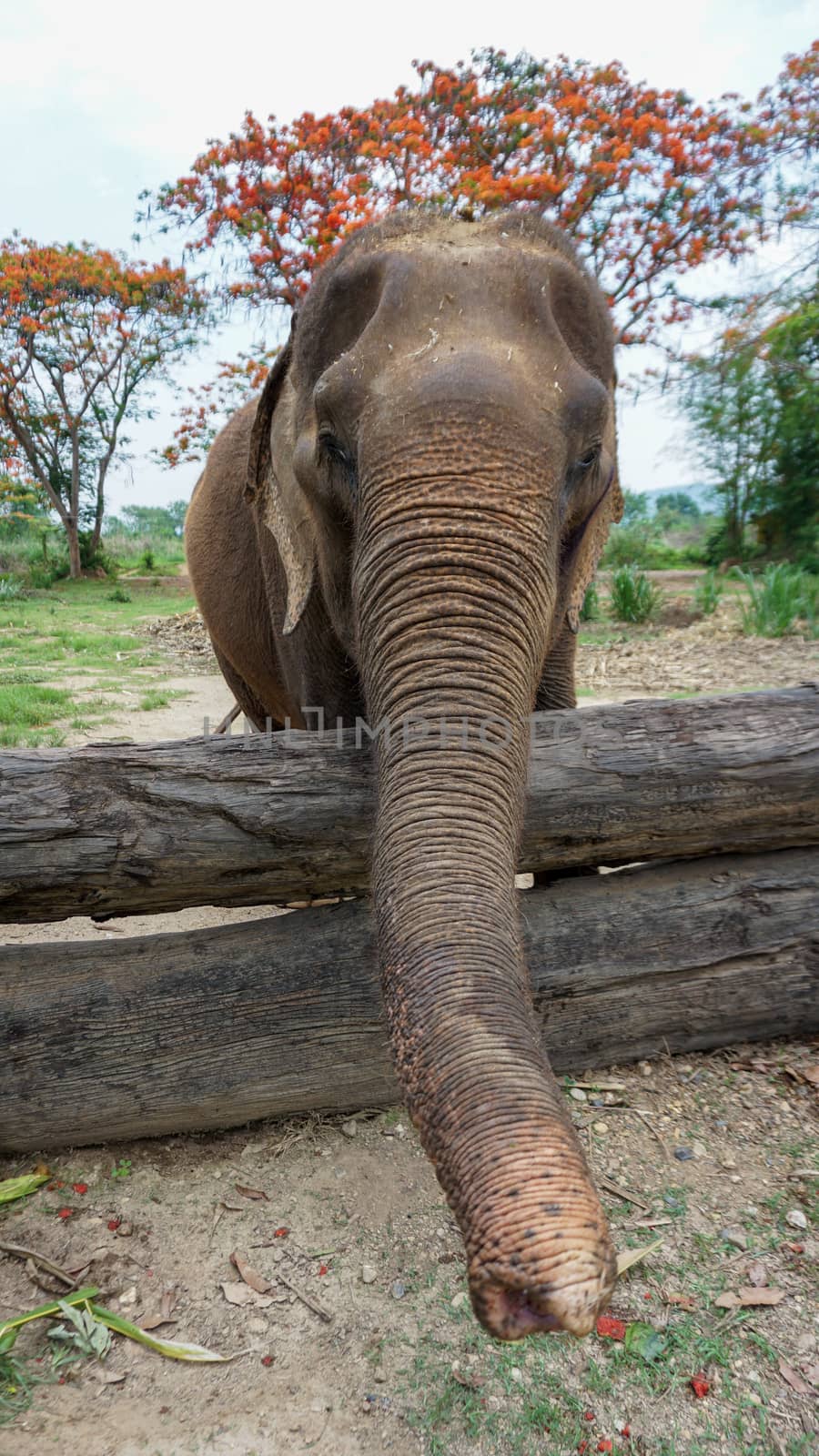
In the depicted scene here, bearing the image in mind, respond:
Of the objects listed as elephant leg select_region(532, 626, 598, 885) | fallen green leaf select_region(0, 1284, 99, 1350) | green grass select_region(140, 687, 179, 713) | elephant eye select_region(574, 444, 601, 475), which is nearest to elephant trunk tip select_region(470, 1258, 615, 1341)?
fallen green leaf select_region(0, 1284, 99, 1350)

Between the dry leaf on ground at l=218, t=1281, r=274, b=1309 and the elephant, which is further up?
the elephant

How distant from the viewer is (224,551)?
18.5ft

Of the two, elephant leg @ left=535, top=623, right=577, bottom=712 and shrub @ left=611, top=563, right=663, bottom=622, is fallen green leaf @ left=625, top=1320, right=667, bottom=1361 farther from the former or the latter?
shrub @ left=611, top=563, right=663, bottom=622

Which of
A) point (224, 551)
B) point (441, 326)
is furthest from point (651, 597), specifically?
point (441, 326)

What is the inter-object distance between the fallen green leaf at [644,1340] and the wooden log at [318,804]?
4.49 feet

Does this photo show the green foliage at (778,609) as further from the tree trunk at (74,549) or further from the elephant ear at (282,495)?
the tree trunk at (74,549)

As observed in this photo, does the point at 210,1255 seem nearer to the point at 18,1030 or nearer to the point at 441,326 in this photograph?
the point at 18,1030

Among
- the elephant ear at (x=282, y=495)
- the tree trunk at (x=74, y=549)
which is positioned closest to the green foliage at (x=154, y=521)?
the tree trunk at (x=74, y=549)

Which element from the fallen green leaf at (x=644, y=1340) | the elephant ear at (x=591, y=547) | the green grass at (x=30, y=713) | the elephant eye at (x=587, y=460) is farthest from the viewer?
the green grass at (x=30, y=713)

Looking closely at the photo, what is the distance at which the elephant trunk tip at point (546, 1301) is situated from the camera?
137 cm

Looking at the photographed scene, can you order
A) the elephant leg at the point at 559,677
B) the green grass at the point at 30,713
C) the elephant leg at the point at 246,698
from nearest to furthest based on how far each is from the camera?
the elephant leg at the point at 559,677, the elephant leg at the point at 246,698, the green grass at the point at 30,713

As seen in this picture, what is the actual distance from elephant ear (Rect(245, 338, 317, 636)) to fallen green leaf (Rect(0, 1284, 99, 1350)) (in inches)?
76.3

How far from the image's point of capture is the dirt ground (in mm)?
2096

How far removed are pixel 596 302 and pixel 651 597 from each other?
38.0 ft
